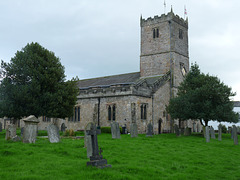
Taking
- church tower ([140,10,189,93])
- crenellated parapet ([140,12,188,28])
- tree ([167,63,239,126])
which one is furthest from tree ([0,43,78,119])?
crenellated parapet ([140,12,188,28])

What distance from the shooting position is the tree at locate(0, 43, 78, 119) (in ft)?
81.7

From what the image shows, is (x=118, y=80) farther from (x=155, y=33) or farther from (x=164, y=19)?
(x=164, y=19)

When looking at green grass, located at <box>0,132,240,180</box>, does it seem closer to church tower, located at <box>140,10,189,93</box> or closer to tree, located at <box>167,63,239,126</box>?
tree, located at <box>167,63,239,126</box>

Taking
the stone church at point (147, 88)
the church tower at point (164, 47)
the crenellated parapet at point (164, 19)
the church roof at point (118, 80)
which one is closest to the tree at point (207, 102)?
the stone church at point (147, 88)

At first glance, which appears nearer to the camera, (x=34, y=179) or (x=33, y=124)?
(x=34, y=179)

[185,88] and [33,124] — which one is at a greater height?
[185,88]

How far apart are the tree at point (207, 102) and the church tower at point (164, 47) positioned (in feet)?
30.7

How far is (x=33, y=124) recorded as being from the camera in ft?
50.7

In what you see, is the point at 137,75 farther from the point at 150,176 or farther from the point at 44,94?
the point at 150,176

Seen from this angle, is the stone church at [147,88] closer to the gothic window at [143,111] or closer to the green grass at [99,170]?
the gothic window at [143,111]

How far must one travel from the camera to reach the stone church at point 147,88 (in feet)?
107

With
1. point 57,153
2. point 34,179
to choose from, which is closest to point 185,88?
point 57,153

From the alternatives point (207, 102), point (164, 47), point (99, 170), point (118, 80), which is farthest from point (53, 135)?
point (164, 47)

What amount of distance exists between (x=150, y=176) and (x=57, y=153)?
539 centimetres
